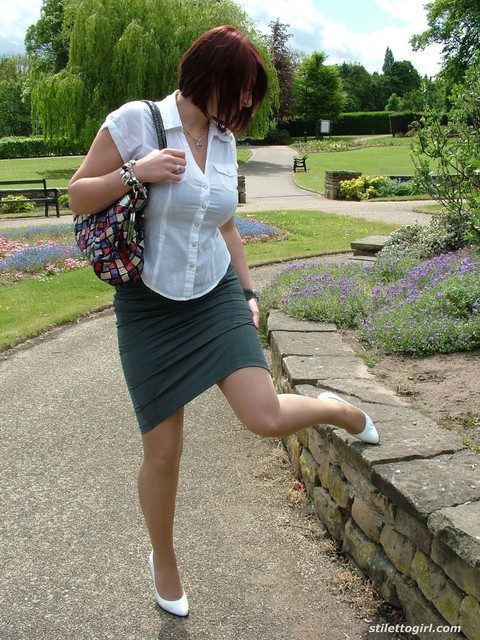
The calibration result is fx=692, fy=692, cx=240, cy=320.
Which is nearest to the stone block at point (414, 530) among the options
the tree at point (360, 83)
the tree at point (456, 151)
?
the tree at point (456, 151)

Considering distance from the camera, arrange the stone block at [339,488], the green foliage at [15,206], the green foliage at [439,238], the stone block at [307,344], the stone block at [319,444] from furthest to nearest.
→ the green foliage at [15,206] < the green foliage at [439,238] < the stone block at [307,344] < the stone block at [319,444] < the stone block at [339,488]

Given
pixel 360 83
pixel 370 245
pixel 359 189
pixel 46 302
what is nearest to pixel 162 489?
pixel 46 302

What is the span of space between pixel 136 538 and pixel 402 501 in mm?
1266

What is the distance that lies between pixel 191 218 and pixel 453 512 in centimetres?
125

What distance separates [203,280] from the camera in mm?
2326

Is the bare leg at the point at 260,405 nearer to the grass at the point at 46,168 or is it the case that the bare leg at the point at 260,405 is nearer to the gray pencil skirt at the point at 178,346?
the gray pencil skirt at the point at 178,346

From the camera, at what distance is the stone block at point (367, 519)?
2.58 m

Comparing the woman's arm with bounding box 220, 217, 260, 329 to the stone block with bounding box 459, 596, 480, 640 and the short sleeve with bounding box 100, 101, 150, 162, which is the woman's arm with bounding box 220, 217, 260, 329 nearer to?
the short sleeve with bounding box 100, 101, 150, 162

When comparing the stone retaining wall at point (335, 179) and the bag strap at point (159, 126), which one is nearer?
the bag strap at point (159, 126)

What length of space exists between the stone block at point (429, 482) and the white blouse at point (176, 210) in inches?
36.6

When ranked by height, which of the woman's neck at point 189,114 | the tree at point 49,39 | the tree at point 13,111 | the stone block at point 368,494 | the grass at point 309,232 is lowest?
the stone block at point 368,494

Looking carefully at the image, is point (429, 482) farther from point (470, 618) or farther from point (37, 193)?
point (37, 193)

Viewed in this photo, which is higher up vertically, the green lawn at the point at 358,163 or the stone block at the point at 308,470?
the green lawn at the point at 358,163

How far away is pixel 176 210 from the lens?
7.36 feet
